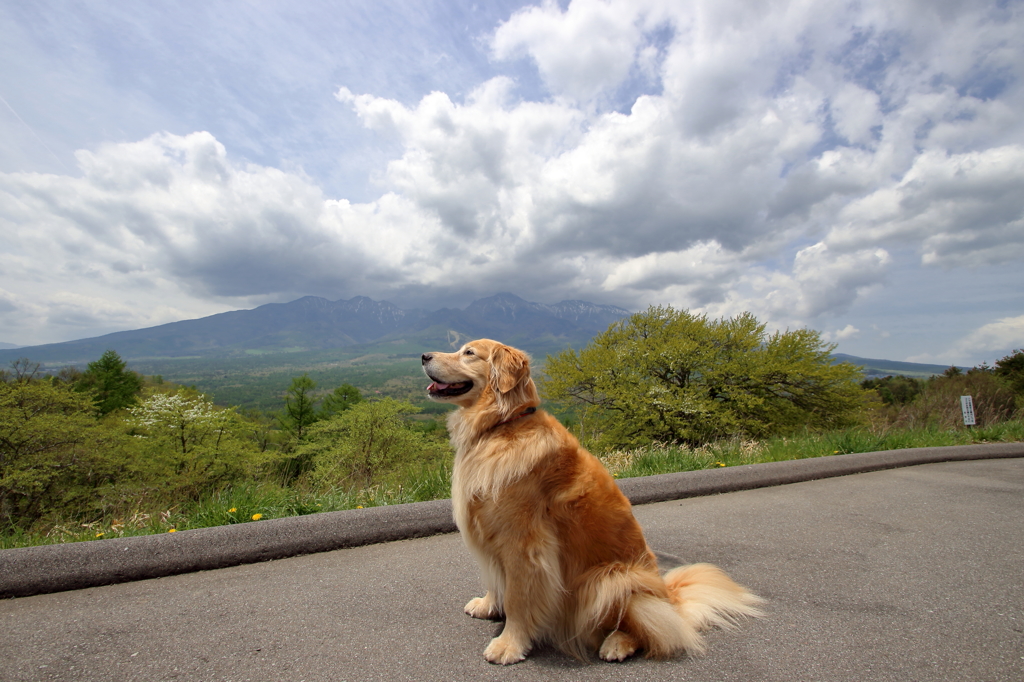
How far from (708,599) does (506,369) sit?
1.73 metres

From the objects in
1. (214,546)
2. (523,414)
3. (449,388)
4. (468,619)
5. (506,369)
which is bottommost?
(468,619)

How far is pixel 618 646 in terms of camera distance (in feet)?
7.55

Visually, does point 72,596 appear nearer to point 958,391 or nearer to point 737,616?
point 737,616

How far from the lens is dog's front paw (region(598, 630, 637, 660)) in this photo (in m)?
2.28

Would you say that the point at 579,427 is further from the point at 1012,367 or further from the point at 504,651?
the point at 1012,367

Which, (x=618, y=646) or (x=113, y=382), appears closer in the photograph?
(x=618, y=646)

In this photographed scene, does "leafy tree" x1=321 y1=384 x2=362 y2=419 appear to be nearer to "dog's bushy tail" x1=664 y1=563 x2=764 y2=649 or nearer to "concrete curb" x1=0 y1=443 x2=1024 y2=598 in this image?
"concrete curb" x1=0 y1=443 x2=1024 y2=598

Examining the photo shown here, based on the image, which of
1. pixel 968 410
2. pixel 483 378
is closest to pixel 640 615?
pixel 483 378

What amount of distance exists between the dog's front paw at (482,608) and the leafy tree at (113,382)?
1818 inches

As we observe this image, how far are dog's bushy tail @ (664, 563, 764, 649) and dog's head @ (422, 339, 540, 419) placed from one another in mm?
1365

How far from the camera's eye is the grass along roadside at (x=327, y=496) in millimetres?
3883

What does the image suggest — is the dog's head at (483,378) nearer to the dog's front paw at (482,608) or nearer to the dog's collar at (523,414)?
the dog's collar at (523,414)

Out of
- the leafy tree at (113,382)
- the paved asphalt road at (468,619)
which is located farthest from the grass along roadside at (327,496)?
the leafy tree at (113,382)

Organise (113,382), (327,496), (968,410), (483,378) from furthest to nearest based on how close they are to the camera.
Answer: (113,382), (968,410), (327,496), (483,378)
